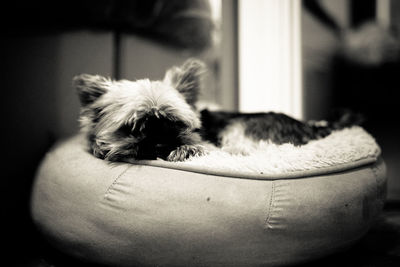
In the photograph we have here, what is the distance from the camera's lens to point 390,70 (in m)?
4.10

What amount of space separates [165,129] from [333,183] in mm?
697

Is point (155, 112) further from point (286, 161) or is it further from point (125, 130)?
point (286, 161)

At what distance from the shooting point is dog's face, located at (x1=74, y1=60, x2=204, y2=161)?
134 cm

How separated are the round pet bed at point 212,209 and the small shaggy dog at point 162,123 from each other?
0.10 metres

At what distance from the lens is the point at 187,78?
1679 millimetres

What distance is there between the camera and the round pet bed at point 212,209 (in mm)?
1081

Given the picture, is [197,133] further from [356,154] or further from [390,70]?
[390,70]

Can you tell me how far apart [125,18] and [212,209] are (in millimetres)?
1582

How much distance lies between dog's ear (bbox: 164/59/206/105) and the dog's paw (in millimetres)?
373

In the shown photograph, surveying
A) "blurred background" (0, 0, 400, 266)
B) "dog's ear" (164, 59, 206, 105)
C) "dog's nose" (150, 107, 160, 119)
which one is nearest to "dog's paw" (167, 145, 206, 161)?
"dog's nose" (150, 107, 160, 119)

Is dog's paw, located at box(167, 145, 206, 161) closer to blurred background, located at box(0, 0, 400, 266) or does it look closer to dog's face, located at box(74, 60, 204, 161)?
dog's face, located at box(74, 60, 204, 161)

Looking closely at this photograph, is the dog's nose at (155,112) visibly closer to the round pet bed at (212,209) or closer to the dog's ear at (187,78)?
the round pet bed at (212,209)

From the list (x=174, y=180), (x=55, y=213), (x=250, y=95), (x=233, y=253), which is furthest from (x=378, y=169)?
(x=250, y=95)

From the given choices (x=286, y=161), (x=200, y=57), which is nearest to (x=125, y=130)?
(x=286, y=161)
